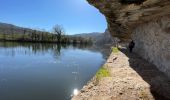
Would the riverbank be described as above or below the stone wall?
below

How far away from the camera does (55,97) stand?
20078mm

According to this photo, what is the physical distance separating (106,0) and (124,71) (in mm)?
6031

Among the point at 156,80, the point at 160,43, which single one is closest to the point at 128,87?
the point at 156,80

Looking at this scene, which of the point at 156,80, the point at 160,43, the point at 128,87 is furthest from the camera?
the point at 160,43

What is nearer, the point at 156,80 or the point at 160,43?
the point at 156,80

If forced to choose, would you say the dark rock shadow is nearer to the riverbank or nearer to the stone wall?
the riverbank

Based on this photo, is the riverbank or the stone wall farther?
the stone wall

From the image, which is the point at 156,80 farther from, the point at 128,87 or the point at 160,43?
the point at 160,43

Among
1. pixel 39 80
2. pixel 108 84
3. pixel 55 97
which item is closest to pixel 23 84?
pixel 39 80

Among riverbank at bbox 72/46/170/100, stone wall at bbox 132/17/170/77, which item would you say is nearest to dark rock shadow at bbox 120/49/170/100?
riverbank at bbox 72/46/170/100

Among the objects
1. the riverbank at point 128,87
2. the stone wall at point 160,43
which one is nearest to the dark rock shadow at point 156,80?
the riverbank at point 128,87

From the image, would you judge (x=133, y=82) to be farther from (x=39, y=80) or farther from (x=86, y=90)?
(x=39, y=80)

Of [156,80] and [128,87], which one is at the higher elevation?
[156,80]

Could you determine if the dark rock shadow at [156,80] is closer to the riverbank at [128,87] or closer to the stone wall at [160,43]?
the riverbank at [128,87]
